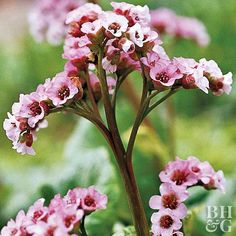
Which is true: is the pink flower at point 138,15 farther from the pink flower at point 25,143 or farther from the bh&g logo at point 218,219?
the bh&g logo at point 218,219

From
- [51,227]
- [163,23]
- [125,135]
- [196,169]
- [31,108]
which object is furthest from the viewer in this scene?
[163,23]

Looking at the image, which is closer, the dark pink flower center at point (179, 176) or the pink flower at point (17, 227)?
the pink flower at point (17, 227)

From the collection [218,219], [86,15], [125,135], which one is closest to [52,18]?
[125,135]

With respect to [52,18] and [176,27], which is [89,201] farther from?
[176,27]

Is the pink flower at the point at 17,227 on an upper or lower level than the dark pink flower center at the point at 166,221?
lower

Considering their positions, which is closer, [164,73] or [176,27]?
[164,73]

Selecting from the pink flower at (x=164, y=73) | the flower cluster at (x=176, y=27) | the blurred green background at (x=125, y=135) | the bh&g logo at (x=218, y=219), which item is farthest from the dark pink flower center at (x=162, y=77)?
the flower cluster at (x=176, y=27)
